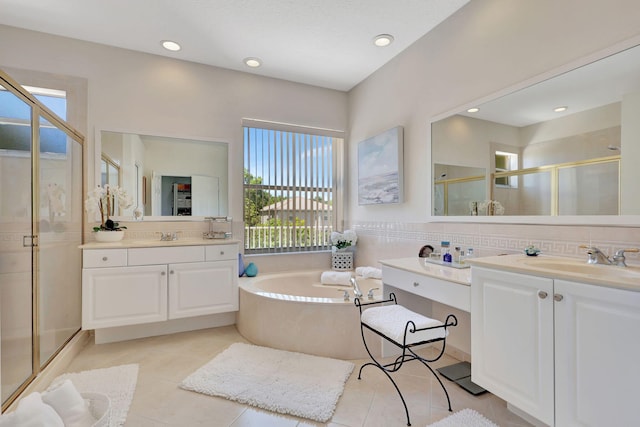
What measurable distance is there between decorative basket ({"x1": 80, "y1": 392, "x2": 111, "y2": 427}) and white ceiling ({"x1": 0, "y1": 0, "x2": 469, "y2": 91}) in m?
2.50

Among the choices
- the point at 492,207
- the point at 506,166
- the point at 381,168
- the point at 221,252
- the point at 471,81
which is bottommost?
the point at 221,252

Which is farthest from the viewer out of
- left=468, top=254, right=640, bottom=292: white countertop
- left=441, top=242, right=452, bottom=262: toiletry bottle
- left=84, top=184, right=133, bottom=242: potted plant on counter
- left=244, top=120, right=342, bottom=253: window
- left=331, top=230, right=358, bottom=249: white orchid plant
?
left=331, top=230, right=358, bottom=249: white orchid plant

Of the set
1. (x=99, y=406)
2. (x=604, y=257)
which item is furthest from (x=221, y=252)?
(x=604, y=257)

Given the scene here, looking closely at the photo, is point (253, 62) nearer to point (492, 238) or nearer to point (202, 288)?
point (202, 288)

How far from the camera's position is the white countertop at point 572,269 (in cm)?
113

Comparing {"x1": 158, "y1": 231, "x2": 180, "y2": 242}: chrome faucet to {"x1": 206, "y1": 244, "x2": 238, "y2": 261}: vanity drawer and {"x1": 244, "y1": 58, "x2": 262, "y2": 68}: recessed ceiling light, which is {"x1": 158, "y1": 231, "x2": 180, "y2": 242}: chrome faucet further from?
{"x1": 244, "y1": 58, "x2": 262, "y2": 68}: recessed ceiling light

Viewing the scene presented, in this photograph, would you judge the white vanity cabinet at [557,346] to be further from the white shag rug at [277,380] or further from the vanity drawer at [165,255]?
A: the vanity drawer at [165,255]

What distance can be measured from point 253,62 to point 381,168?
1.69 metres

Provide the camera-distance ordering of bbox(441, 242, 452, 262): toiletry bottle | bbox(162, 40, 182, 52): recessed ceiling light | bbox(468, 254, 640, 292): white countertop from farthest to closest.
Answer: bbox(162, 40, 182, 52): recessed ceiling light
bbox(441, 242, 452, 262): toiletry bottle
bbox(468, 254, 640, 292): white countertop

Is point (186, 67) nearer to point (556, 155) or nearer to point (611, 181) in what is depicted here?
point (556, 155)

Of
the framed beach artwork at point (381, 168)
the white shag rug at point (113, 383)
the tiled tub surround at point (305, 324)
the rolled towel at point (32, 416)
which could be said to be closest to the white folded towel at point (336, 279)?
the tiled tub surround at point (305, 324)

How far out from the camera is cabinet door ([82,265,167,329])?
237cm

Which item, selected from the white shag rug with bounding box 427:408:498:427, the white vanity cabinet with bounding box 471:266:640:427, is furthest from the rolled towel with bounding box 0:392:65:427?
the white vanity cabinet with bounding box 471:266:640:427

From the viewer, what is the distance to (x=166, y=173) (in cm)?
301
